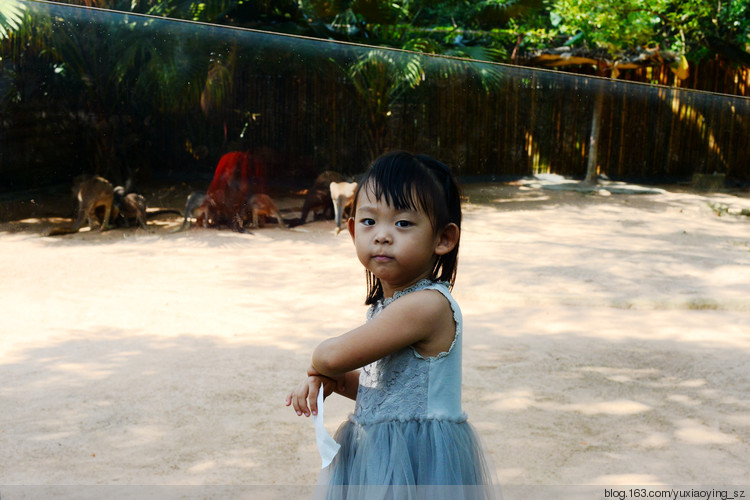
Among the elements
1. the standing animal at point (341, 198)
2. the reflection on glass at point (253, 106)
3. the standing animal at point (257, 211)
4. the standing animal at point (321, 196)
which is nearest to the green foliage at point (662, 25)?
the reflection on glass at point (253, 106)

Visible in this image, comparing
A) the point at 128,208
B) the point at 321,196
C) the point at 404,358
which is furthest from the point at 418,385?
the point at 321,196

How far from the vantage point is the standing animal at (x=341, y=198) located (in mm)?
5687

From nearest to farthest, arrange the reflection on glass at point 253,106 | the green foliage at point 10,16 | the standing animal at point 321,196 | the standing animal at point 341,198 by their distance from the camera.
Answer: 1. the green foliage at point 10,16
2. the reflection on glass at point 253,106
3. the standing animal at point 321,196
4. the standing animal at point 341,198

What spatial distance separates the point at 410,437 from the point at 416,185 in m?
0.34

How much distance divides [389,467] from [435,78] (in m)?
3.82

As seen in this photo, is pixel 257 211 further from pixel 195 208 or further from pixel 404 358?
pixel 404 358

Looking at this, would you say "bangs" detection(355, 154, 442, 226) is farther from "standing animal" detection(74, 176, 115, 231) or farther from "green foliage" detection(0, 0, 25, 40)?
"standing animal" detection(74, 176, 115, 231)

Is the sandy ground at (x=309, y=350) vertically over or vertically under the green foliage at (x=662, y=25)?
under

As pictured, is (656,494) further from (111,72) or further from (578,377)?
(111,72)

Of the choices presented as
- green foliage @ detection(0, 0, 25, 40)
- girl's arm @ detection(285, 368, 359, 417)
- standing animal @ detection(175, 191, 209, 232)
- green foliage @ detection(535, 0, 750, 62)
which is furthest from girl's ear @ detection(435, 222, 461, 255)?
green foliage @ detection(535, 0, 750, 62)

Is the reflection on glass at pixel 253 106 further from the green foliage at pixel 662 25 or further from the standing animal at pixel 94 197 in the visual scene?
the green foliage at pixel 662 25

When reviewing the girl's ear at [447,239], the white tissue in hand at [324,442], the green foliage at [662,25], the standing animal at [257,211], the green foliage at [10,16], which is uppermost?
the green foliage at [662,25]

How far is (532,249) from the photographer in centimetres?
521

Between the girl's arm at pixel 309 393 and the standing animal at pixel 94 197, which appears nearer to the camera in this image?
the girl's arm at pixel 309 393
